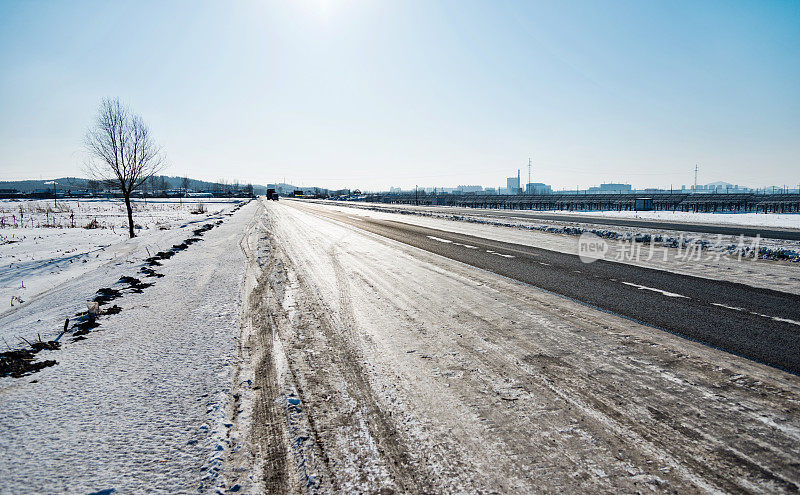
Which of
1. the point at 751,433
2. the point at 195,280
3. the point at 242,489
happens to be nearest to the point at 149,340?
the point at 242,489

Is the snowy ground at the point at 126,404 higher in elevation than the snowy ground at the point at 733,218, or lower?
lower

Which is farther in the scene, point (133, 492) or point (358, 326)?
point (358, 326)

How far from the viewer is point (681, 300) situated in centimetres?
627

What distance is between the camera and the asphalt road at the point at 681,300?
14.7 ft

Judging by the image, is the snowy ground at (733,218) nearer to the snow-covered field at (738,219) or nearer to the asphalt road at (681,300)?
the snow-covered field at (738,219)

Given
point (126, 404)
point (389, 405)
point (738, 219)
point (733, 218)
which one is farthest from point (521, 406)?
point (733, 218)

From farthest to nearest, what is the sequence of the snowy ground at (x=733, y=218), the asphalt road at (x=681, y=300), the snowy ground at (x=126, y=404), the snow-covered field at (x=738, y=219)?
the snowy ground at (x=733, y=218) < the snow-covered field at (x=738, y=219) < the asphalt road at (x=681, y=300) < the snowy ground at (x=126, y=404)

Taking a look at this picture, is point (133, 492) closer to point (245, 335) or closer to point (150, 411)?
point (150, 411)

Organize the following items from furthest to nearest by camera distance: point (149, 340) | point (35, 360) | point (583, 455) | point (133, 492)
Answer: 1. point (149, 340)
2. point (35, 360)
3. point (583, 455)
4. point (133, 492)

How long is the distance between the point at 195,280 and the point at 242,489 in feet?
21.2

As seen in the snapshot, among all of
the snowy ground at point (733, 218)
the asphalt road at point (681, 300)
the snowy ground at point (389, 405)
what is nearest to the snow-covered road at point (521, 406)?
the snowy ground at point (389, 405)

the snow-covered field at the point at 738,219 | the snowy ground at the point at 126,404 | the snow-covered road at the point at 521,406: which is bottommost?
the snow-covered road at the point at 521,406

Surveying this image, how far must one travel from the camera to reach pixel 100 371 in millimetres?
3627

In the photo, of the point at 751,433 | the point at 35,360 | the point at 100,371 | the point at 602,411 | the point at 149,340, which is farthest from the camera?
the point at 149,340
